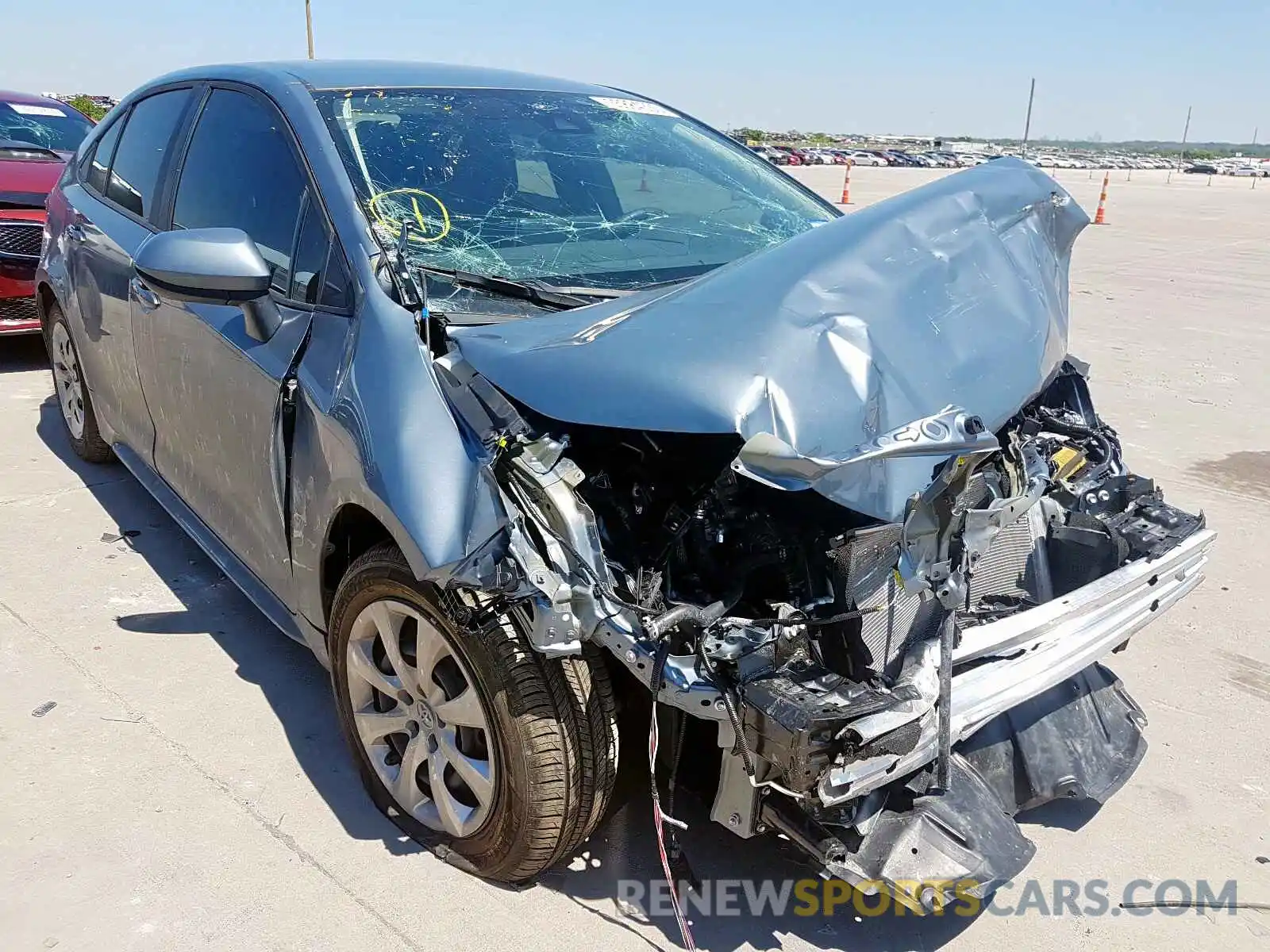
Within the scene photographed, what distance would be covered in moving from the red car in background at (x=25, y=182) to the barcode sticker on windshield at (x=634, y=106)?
3.80 meters

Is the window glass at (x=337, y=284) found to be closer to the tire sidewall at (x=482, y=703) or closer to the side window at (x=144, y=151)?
the tire sidewall at (x=482, y=703)

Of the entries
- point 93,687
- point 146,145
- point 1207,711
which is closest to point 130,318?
point 146,145

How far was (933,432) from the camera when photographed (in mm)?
1836

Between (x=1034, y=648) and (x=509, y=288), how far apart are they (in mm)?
1463

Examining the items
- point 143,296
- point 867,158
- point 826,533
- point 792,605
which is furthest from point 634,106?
point 867,158

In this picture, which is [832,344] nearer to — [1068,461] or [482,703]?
[482,703]

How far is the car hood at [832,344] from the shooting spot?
1.97 metres

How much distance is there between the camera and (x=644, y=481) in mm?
2223

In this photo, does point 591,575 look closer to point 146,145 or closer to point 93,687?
point 93,687

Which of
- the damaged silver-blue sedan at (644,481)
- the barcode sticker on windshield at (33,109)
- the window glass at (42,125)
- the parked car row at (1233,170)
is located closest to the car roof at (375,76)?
the damaged silver-blue sedan at (644,481)

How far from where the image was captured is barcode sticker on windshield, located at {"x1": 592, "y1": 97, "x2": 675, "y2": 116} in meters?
3.57

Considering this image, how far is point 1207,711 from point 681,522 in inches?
81.1

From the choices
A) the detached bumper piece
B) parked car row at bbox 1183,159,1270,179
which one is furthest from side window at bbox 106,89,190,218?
parked car row at bbox 1183,159,1270,179

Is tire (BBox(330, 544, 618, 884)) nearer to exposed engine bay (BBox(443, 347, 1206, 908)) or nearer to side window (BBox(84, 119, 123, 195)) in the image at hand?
exposed engine bay (BBox(443, 347, 1206, 908))
